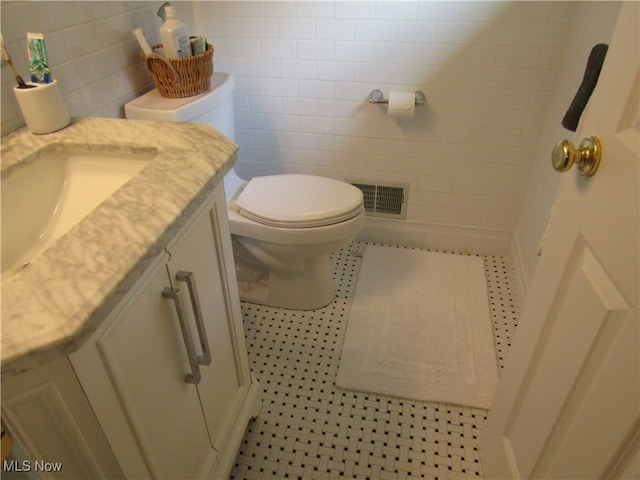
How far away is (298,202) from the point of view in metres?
1.64

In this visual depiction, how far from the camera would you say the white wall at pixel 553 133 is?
1.38 m

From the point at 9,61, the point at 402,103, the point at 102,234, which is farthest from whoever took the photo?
the point at 402,103

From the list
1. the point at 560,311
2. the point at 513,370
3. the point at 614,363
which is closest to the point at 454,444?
the point at 513,370

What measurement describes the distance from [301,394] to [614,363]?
40.7 inches

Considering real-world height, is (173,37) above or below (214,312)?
above

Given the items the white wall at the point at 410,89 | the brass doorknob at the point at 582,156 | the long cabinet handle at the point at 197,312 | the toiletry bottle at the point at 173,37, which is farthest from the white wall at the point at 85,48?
the brass doorknob at the point at 582,156

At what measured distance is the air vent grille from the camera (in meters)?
2.11

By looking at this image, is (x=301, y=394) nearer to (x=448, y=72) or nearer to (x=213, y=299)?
(x=213, y=299)

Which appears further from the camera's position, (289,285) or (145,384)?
(289,285)

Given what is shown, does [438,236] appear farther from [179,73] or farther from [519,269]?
[179,73]

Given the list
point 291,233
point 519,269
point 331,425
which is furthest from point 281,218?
point 519,269

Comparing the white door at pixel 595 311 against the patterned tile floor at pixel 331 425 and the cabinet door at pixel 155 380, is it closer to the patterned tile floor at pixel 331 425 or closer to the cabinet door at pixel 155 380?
the patterned tile floor at pixel 331 425

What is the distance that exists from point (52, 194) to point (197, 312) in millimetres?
412

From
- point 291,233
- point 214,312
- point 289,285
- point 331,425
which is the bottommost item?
point 331,425
